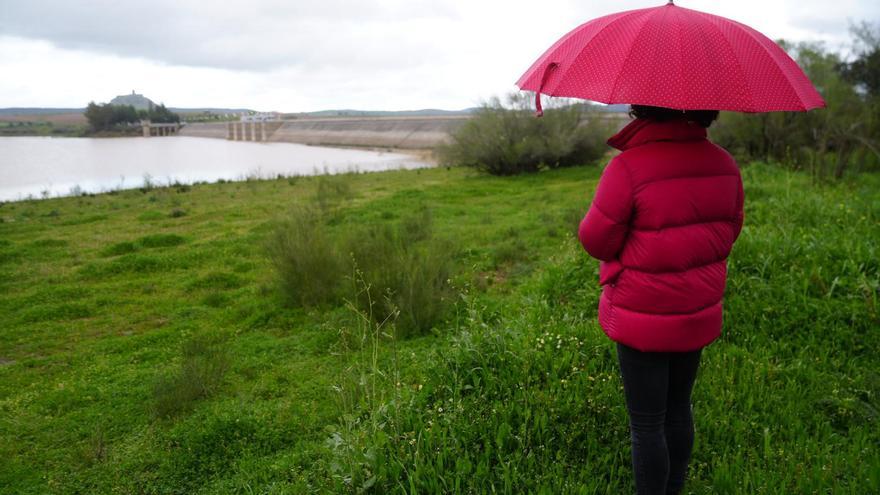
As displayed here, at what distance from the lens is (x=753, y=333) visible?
14.7ft

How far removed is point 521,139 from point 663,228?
19.6 m

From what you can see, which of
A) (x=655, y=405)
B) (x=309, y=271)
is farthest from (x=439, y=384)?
(x=309, y=271)

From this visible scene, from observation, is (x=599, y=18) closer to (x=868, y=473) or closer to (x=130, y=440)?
(x=868, y=473)

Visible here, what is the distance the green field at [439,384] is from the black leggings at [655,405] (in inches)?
16.9

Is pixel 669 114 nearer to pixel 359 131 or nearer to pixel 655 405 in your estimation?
pixel 655 405

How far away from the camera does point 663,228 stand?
2158 millimetres

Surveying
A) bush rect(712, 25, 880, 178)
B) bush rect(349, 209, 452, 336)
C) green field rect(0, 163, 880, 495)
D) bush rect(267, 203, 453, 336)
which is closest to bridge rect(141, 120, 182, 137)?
bush rect(712, 25, 880, 178)

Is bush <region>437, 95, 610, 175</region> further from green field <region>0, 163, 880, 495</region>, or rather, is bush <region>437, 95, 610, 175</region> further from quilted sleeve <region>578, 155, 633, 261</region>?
quilted sleeve <region>578, 155, 633, 261</region>

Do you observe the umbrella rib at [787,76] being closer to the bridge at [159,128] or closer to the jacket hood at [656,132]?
the jacket hood at [656,132]

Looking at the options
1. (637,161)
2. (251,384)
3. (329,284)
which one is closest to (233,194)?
(329,284)

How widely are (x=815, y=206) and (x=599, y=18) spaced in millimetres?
6102

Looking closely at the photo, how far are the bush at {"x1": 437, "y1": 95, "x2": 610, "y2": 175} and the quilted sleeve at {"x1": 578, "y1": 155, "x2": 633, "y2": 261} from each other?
1893 centimetres

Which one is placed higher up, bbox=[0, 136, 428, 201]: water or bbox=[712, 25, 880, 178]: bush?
bbox=[712, 25, 880, 178]: bush

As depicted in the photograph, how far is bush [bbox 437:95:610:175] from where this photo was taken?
69.5 feet
